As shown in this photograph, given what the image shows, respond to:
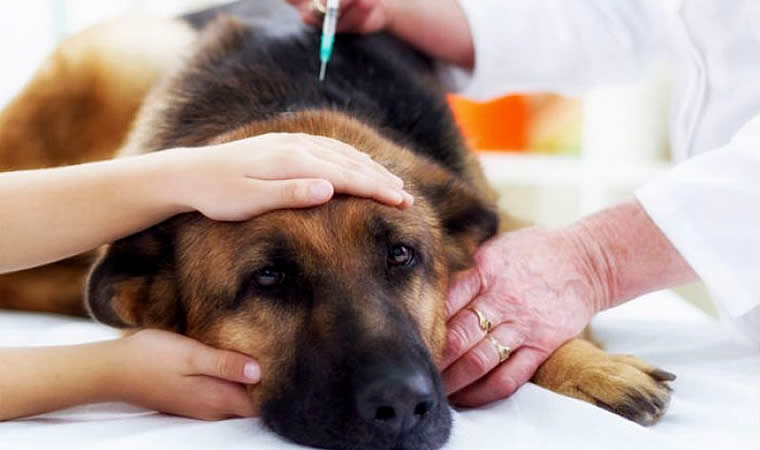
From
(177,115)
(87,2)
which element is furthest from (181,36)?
(87,2)

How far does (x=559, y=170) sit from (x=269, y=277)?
3.20 meters

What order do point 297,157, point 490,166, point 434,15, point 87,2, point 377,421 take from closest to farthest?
1. point 377,421
2. point 297,157
3. point 434,15
4. point 87,2
5. point 490,166

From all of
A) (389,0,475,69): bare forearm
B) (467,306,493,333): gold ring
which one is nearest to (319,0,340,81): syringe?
(389,0,475,69): bare forearm

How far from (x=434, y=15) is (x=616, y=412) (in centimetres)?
141

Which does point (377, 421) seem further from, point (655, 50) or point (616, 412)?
point (655, 50)

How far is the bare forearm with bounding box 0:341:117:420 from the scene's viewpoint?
1.49m

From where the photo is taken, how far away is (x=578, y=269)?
1.83 m

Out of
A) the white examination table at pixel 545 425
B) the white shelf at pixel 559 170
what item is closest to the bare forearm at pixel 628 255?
the white examination table at pixel 545 425

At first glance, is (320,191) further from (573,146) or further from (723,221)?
(573,146)

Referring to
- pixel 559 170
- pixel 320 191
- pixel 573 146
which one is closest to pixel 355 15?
pixel 320 191

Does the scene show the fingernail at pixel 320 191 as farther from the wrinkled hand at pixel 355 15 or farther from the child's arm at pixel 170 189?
the wrinkled hand at pixel 355 15

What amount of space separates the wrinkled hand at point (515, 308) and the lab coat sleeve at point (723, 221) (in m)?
0.20

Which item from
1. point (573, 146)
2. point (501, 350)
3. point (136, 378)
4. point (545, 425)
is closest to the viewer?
point (545, 425)

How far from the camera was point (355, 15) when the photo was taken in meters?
2.49
